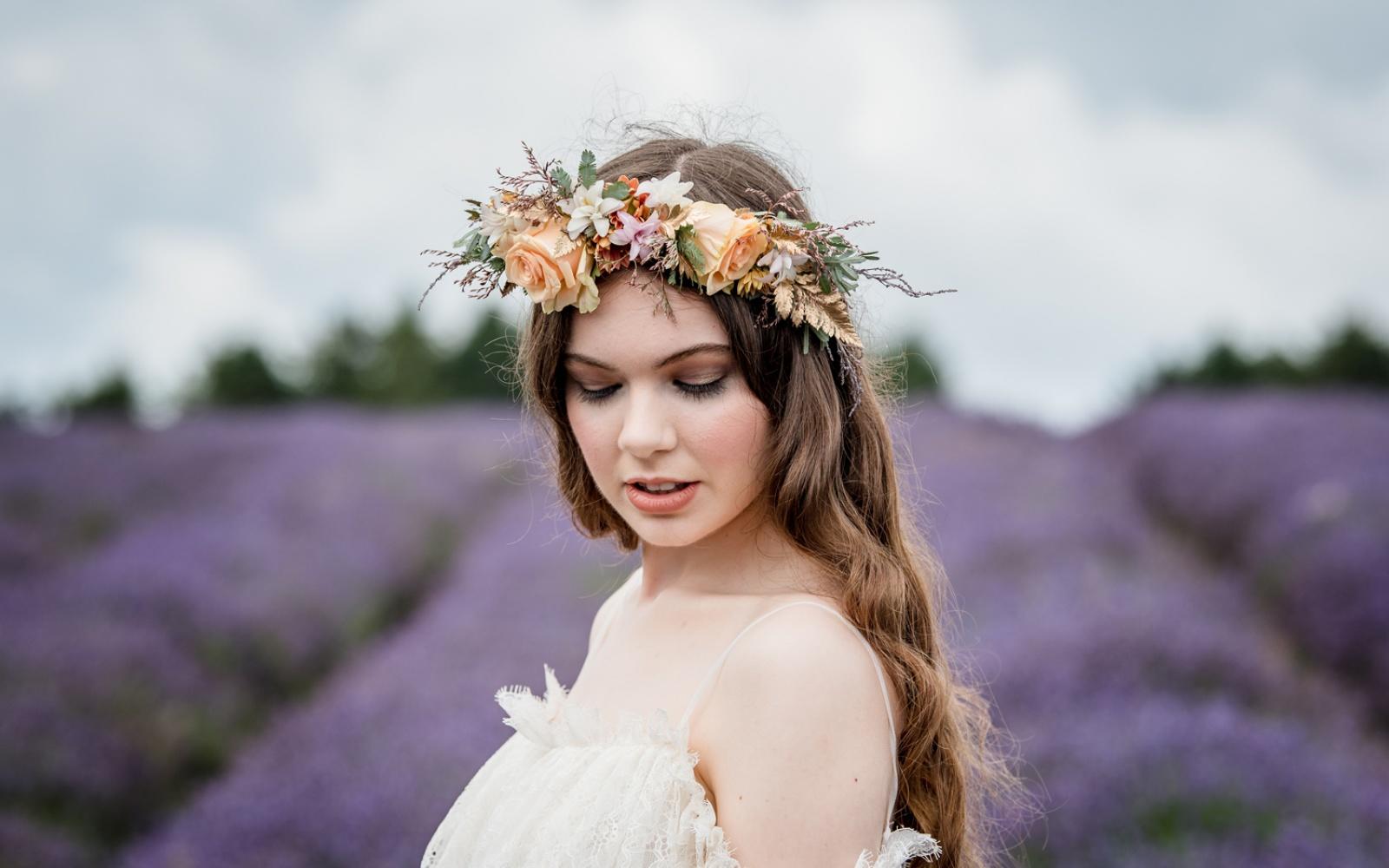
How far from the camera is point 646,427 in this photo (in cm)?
148

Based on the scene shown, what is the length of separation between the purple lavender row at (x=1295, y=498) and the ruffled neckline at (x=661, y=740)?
14.9ft

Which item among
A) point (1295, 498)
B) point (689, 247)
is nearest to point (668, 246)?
point (689, 247)

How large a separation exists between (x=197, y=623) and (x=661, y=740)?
15.8 feet

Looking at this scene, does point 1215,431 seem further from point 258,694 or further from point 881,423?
point 881,423

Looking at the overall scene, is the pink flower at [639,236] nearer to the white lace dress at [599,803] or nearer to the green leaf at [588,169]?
the green leaf at [588,169]

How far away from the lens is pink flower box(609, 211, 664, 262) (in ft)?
4.97

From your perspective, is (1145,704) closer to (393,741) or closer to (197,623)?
(393,741)

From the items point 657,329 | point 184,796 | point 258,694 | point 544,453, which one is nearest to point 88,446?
point 258,694

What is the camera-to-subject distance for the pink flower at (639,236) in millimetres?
1514

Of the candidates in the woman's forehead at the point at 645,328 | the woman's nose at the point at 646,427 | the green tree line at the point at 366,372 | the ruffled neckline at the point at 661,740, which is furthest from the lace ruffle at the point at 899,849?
the green tree line at the point at 366,372

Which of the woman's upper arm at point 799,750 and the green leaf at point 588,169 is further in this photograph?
the green leaf at point 588,169

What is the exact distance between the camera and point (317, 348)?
14.6m

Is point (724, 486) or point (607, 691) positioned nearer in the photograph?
point (724, 486)

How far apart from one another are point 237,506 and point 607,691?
6.76 m
